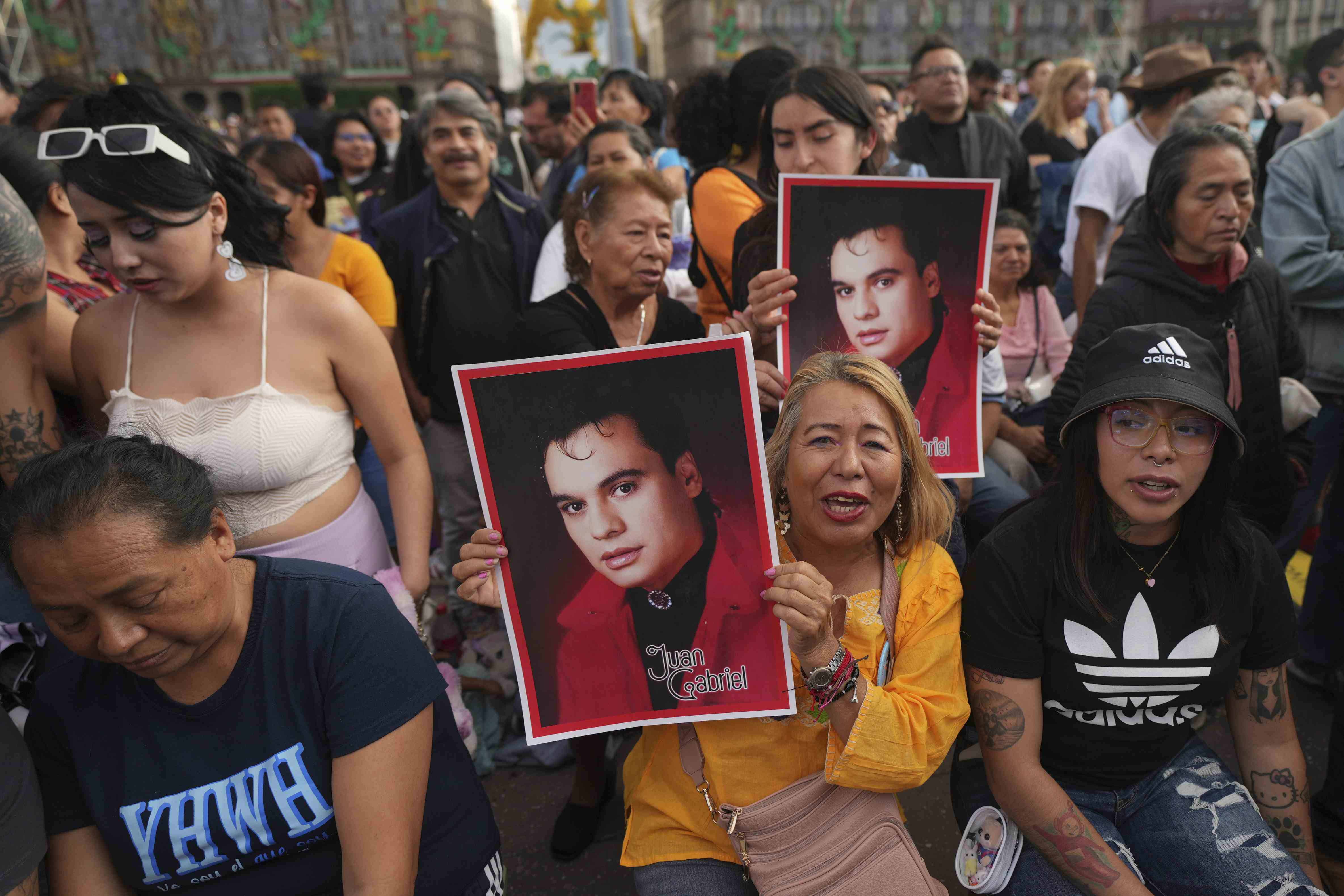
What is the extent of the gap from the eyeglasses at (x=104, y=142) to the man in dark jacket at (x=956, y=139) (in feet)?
12.4

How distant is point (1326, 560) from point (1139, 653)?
6.31ft

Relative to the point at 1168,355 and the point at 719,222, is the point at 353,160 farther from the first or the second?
the point at 1168,355

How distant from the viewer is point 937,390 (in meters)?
2.02

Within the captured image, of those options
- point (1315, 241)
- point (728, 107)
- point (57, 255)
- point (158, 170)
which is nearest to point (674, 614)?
point (158, 170)

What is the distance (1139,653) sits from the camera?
175 centimetres

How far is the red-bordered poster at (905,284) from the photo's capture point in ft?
6.37

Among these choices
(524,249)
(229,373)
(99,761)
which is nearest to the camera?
(99,761)

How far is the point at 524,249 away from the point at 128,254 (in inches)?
77.6

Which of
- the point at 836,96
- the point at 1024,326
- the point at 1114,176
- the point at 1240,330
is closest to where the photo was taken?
the point at 836,96

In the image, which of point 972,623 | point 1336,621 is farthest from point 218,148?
point 1336,621

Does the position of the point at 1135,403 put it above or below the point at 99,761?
above

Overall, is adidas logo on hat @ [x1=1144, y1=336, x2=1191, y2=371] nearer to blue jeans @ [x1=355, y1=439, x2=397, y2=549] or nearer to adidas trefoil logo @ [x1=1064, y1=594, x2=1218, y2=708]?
adidas trefoil logo @ [x1=1064, y1=594, x2=1218, y2=708]

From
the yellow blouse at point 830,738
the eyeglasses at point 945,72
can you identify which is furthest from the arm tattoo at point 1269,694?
the eyeglasses at point 945,72

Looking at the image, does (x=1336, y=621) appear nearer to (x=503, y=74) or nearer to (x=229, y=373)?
(x=229, y=373)
